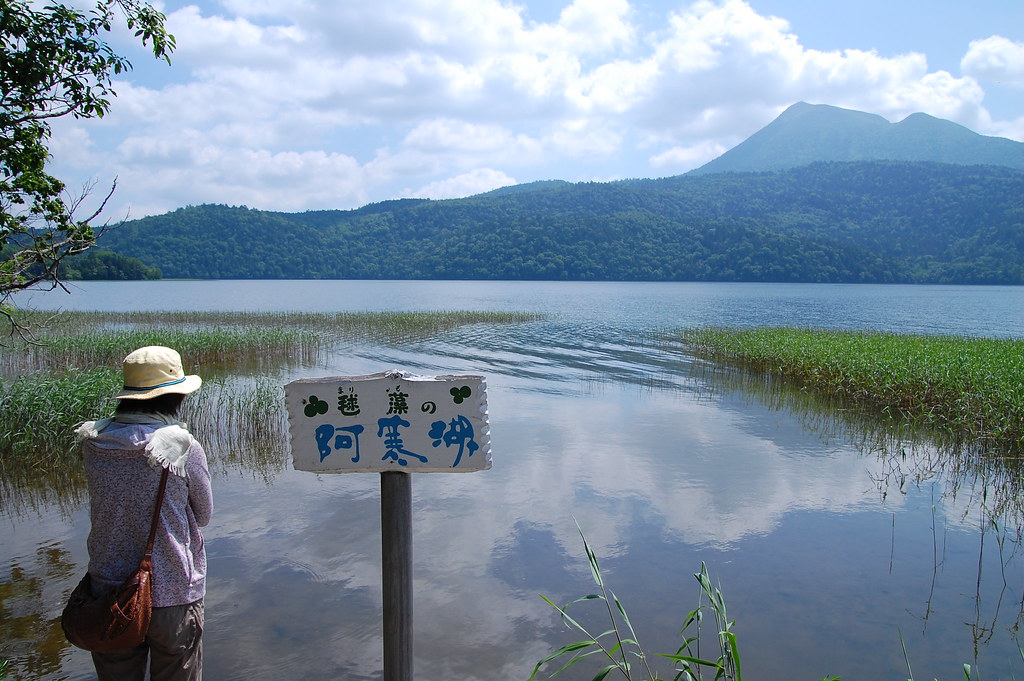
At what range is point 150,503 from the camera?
2.12 m

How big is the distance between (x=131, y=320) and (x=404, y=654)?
2749 cm

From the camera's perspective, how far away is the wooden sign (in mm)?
2264

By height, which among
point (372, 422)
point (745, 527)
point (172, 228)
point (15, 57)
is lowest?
point (745, 527)

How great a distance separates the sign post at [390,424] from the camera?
226 cm

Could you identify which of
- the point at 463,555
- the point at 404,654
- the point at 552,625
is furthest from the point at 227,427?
the point at 404,654

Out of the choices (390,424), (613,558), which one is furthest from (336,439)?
(613,558)

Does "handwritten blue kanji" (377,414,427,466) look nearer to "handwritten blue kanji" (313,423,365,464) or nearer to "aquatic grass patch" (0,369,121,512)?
"handwritten blue kanji" (313,423,365,464)

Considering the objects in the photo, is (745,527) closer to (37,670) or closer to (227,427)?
(37,670)

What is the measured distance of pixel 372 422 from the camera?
2.28 meters

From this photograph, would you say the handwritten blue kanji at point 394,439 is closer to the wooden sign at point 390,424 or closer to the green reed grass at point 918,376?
the wooden sign at point 390,424

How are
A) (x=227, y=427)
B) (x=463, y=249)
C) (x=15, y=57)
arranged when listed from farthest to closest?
1. (x=463, y=249)
2. (x=227, y=427)
3. (x=15, y=57)

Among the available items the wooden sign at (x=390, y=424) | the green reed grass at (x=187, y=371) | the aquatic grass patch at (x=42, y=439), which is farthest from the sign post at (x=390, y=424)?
the aquatic grass patch at (x=42, y=439)

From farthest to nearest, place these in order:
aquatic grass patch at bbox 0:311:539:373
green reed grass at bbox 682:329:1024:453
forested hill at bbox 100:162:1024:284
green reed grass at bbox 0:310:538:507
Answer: forested hill at bbox 100:162:1024:284, aquatic grass patch at bbox 0:311:539:373, green reed grass at bbox 682:329:1024:453, green reed grass at bbox 0:310:538:507

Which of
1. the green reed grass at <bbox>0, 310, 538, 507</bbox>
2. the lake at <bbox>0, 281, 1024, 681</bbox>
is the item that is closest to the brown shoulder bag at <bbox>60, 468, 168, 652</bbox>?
the lake at <bbox>0, 281, 1024, 681</bbox>
